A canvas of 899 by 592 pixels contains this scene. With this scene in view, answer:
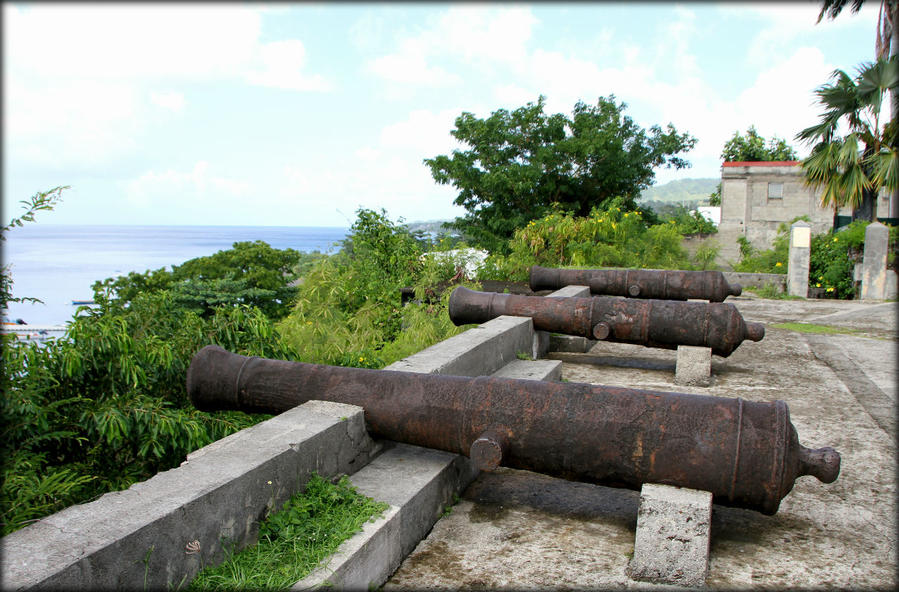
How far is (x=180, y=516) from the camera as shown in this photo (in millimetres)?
2164

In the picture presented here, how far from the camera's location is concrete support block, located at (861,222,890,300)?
14.3 meters

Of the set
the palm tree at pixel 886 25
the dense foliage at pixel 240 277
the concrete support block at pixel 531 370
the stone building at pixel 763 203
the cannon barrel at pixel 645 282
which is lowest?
the dense foliage at pixel 240 277

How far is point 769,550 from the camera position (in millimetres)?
3031

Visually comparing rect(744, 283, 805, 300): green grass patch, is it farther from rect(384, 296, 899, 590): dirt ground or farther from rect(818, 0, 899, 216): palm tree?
rect(384, 296, 899, 590): dirt ground

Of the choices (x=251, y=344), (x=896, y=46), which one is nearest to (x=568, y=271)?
(x=251, y=344)

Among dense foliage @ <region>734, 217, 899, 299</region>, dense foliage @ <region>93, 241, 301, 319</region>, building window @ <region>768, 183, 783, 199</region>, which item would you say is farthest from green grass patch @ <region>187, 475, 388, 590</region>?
building window @ <region>768, 183, 783, 199</region>

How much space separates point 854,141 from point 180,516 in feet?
54.1

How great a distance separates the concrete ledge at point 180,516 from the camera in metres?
1.85

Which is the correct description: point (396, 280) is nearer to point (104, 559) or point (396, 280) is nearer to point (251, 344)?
point (251, 344)

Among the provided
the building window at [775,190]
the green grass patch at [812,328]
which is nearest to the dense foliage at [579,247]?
the green grass patch at [812,328]

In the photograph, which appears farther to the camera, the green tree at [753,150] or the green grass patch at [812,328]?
the green tree at [753,150]

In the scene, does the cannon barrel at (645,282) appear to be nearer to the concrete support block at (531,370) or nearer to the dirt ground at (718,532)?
the dirt ground at (718,532)

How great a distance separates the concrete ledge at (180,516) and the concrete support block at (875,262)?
14.7 metres

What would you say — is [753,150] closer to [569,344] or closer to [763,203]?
[763,203]
